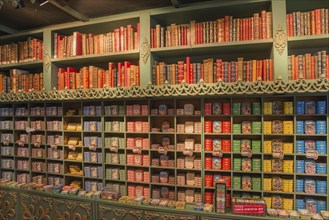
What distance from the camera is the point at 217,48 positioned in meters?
2.07

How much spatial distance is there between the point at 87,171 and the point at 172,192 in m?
1.14

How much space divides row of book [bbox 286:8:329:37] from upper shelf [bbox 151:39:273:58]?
0.25 metres

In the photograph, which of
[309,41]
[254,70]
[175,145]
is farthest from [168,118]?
[309,41]

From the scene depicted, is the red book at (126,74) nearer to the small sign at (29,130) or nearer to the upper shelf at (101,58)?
the upper shelf at (101,58)

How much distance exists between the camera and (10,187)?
254 centimetres

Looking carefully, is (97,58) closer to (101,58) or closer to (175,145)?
(101,58)

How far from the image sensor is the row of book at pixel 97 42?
228cm

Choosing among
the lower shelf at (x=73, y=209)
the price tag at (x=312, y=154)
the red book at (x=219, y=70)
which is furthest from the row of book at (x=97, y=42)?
the price tag at (x=312, y=154)

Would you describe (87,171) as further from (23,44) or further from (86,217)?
(23,44)

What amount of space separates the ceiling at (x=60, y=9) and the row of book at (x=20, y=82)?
27.2 inches

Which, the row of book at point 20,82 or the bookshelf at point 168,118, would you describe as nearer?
the bookshelf at point 168,118

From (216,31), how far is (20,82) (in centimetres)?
272

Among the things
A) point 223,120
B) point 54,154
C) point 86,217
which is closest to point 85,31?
point 54,154

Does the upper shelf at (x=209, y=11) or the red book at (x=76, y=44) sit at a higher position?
the upper shelf at (x=209, y=11)
